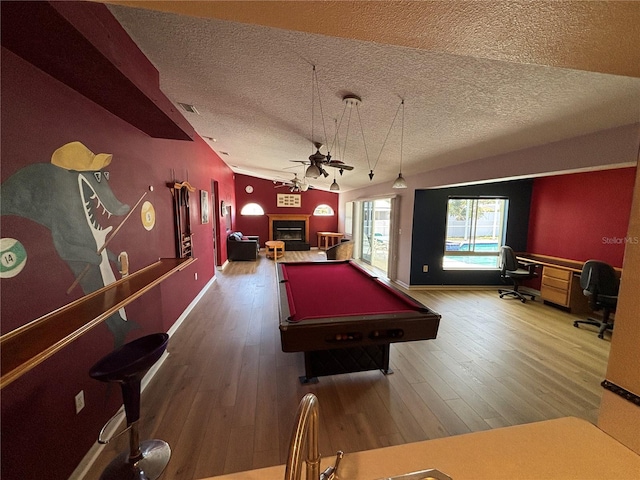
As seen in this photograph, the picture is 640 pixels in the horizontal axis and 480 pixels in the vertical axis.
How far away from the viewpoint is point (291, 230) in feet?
32.7

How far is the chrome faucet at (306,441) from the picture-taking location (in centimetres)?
55

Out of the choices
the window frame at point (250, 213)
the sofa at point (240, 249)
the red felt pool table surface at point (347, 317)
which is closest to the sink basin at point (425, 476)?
the red felt pool table surface at point (347, 317)

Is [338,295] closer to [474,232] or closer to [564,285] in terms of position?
[564,285]

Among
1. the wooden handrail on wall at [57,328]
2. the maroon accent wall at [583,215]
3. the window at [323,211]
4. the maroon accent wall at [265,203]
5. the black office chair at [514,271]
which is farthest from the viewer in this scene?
the window at [323,211]

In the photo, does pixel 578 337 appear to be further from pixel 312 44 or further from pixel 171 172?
pixel 171 172

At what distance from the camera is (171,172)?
3.28 meters

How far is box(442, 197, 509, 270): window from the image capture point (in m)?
5.34

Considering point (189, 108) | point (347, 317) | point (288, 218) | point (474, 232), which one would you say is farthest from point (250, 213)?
point (347, 317)

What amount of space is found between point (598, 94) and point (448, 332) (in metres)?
2.73

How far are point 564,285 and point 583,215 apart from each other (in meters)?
1.23

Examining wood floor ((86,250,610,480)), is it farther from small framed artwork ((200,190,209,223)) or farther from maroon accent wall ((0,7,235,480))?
small framed artwork ((200,190,209,223))

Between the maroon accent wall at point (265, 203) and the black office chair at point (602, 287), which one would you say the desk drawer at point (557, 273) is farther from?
the maroon accent wall at point (265, 203)

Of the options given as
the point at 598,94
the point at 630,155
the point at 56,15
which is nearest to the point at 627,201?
the point at 630,155

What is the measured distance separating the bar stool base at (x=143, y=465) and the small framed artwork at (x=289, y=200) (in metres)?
8.68
